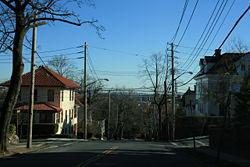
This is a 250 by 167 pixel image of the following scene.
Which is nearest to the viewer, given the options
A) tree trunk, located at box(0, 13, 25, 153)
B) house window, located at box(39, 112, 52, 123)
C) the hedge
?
tree trunk, located at box(0, 13, 25, 153)

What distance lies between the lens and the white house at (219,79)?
124ft

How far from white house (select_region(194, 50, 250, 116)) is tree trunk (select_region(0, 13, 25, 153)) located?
21120 mm

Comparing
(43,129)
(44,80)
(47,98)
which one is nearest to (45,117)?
(43,129)

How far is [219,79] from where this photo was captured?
4116cm

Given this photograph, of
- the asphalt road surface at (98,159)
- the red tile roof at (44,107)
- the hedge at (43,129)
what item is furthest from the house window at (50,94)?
A: the asphalt road surface at (98,159)

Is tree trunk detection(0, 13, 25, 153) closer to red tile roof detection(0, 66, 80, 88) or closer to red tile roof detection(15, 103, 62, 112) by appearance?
red tile roof detection(15, 103, 62, 112)

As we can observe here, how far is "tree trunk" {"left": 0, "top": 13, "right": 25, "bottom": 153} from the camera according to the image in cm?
1630

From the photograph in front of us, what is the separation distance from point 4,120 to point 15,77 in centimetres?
223

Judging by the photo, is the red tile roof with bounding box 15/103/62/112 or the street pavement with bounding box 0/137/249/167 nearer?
the street pavement with bounding box 0/137/249/167

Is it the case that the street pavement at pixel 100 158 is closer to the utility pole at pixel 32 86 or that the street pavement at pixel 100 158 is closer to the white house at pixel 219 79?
the utility pole at pixel 32 86

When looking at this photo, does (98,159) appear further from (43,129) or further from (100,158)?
(43,129)

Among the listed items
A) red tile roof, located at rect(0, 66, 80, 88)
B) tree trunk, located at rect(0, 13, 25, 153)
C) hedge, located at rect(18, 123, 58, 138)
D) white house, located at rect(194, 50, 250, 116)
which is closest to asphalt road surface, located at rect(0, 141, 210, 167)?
tree trunk, located at rect(0, 13, 25, 153)

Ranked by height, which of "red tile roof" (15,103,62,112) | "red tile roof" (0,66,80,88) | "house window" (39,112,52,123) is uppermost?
"red tile roof" (0,66,80,88)

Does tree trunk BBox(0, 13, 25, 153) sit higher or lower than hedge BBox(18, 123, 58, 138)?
higher
